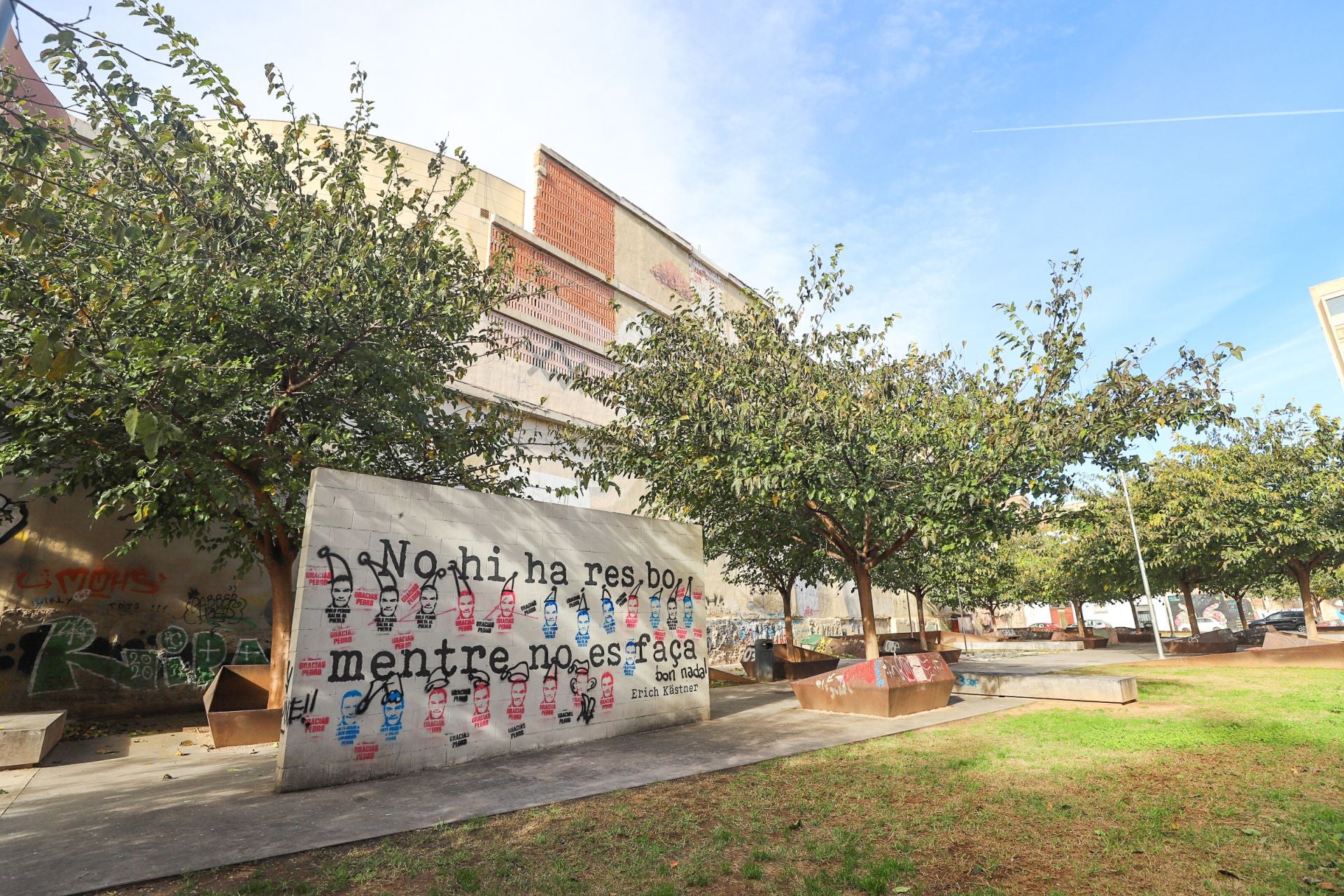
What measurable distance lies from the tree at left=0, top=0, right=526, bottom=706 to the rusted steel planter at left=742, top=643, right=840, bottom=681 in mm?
11236

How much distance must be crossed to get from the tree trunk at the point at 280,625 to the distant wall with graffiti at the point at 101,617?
445 centimetres

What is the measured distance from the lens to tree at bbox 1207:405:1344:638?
19.3 metres

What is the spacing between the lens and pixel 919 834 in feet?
17.0

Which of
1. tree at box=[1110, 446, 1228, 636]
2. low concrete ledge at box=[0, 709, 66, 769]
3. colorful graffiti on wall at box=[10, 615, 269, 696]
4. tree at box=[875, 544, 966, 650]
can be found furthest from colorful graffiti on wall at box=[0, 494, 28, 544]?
tree at box=[1110, 446, 1228, 636]

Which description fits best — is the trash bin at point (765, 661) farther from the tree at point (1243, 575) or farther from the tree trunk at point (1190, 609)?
the tree trunk at point (1190, 609)

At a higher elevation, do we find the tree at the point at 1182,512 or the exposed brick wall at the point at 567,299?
the exposed brick wall at the point at 567,299

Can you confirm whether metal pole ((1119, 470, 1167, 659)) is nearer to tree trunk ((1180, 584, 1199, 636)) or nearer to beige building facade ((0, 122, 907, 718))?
tree trunk ((1180, 584, 1199, 636))

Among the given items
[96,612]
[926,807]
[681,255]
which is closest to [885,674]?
[926,807]

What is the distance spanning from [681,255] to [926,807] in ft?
110

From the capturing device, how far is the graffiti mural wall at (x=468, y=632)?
7.39 metres

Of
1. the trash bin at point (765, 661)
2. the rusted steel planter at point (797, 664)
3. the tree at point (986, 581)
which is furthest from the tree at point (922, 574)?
the trash bin at point (765, 661)

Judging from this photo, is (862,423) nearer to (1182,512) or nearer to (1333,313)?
(1182,512)

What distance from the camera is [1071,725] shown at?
32.1 feet

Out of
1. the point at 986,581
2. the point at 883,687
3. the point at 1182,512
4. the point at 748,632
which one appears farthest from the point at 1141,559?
the point at 883,687
